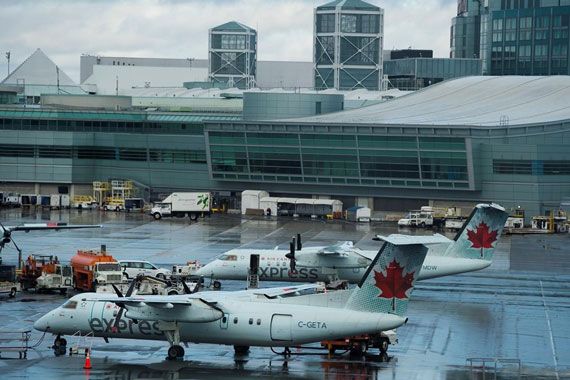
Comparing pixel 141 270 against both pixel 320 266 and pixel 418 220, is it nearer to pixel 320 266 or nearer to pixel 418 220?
pixel 320 266

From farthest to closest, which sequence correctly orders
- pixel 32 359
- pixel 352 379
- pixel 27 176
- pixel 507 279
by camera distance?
pixel 27 176
pixel 507 279
pixel 32 359
pixel 352 379

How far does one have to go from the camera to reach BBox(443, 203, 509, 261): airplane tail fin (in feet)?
244

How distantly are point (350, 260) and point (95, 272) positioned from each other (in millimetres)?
15071

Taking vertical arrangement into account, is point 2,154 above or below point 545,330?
above

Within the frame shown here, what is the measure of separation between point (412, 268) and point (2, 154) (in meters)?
97.3

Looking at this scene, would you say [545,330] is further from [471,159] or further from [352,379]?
[471,159]

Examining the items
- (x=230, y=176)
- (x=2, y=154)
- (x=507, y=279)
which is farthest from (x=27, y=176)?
(x=507, y=279)

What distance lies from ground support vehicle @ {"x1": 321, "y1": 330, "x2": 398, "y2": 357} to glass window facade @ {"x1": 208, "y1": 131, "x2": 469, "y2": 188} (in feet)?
228

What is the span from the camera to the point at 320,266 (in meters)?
75.7

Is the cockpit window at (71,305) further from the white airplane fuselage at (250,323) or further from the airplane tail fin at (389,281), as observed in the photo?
the airplane tail fin at (389,281)

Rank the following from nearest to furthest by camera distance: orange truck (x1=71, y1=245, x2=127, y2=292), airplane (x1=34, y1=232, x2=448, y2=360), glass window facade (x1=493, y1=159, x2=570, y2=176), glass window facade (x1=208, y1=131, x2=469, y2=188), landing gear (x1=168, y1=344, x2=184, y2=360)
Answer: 1. airplane (x1=34, y1=232, x2=448, y2=360)
2. landing gear (x1=168, y1=344, x2=184, y2=360)
3. orange truck (x1=71, y1=245, x2=127, y2=292)
4. glass window facade (x1=493, y1=159, x2=570, y2=176)
5. glass window facade (x1=208, y1=131, x2=469, y2=188)

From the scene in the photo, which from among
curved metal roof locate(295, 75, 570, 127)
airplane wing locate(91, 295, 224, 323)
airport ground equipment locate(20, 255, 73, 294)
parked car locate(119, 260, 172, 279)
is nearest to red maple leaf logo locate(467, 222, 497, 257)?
parked car locate(119, 260, 172, 279)

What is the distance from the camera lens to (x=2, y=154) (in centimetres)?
14312

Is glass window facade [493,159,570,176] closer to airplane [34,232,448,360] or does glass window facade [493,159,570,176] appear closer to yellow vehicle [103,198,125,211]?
yellow vehicle [103,198,125,211]
